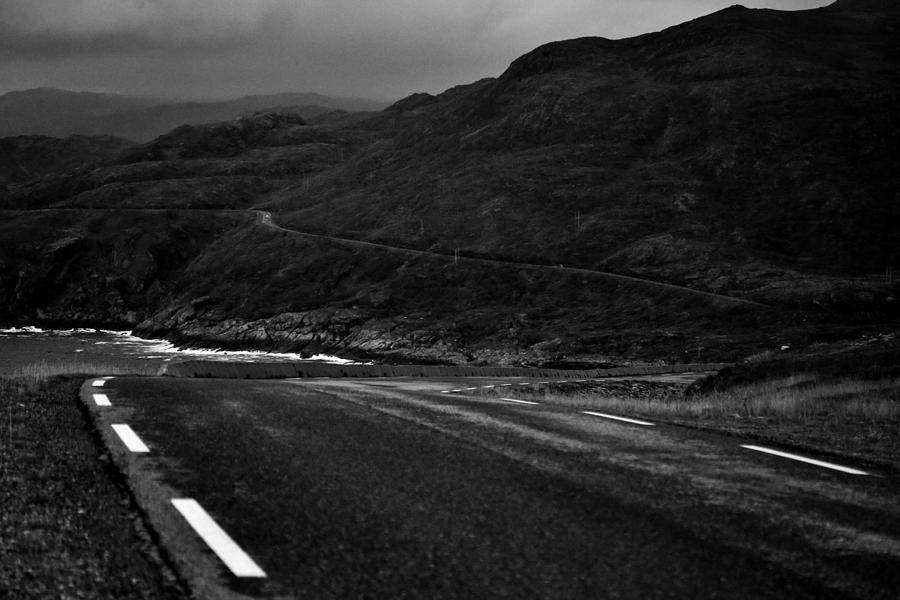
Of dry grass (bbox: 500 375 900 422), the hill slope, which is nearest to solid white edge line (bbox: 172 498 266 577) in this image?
dry grass (bbox: 500 375 900 422)

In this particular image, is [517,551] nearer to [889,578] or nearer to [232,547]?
[232,547]

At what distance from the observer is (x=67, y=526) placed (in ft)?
17.0

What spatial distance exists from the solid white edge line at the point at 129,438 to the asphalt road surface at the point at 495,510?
0.06 metres

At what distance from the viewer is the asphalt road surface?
4.30 m

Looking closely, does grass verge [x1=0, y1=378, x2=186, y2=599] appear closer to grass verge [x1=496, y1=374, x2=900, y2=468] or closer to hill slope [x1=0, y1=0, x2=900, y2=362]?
grass verge [x1=496, y1=374, x2=900, y2=468]

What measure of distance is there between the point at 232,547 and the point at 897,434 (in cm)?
1045

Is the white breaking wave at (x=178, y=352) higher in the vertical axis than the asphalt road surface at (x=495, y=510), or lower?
lower

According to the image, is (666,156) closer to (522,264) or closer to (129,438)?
(522,264)

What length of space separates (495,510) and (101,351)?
3550 inches

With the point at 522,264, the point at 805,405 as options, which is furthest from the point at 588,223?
the point at 805,405

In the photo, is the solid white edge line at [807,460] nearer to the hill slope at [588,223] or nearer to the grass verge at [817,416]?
the grass verge at [817,416]

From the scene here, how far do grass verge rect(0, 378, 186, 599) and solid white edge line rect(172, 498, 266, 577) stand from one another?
30 cm

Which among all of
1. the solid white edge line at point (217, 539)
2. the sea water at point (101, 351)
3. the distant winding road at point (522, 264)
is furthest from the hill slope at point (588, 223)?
the solid white edge line at point (217, 539)

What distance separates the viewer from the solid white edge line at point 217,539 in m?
4.37
